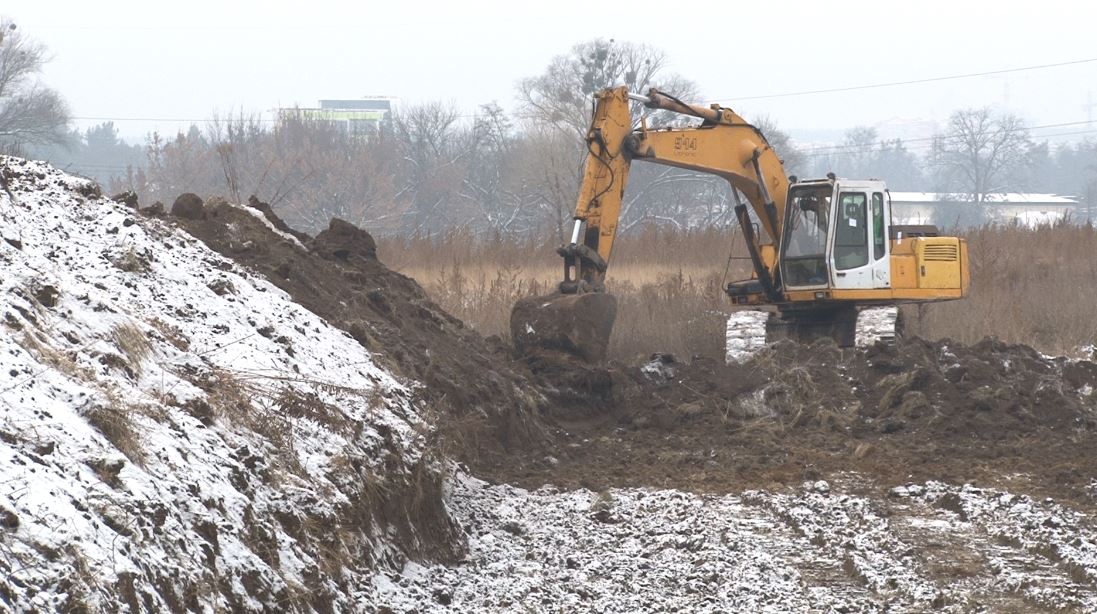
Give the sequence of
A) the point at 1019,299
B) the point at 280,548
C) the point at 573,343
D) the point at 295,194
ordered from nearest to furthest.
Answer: the point at 280,548 → the point at 573,343 → the point at 1019,299 → the point at 295,194

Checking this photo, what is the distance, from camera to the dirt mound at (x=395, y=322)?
11.0 m

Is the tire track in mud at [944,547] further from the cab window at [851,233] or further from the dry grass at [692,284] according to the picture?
the dry grass at [692,284]

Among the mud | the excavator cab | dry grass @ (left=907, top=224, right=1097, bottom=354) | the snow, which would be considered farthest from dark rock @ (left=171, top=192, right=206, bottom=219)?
dry grass @ (left=907, top=224, right=1097, bottom=354)

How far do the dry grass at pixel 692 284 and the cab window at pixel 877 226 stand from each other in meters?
3.00

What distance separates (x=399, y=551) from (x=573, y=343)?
703 cm

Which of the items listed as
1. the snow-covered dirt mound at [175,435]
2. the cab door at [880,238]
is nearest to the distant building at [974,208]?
the cab door at [880,238]

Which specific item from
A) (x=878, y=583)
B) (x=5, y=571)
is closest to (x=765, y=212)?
(x=878, y=583)

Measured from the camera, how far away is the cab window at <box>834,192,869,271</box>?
658 inches

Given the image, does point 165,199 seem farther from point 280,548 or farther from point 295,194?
point 280,548

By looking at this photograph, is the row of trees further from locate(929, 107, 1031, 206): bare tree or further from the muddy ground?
locate(929, 107, 1031, 206): bare tree

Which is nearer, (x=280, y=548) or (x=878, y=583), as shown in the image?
(x=280, y=548)

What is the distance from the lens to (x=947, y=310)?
69.9ft

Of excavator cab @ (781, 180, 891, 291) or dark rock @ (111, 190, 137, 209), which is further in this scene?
excavator cab @ (781, 180, 891, 291)

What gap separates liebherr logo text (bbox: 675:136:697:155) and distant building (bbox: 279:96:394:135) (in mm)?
23031
